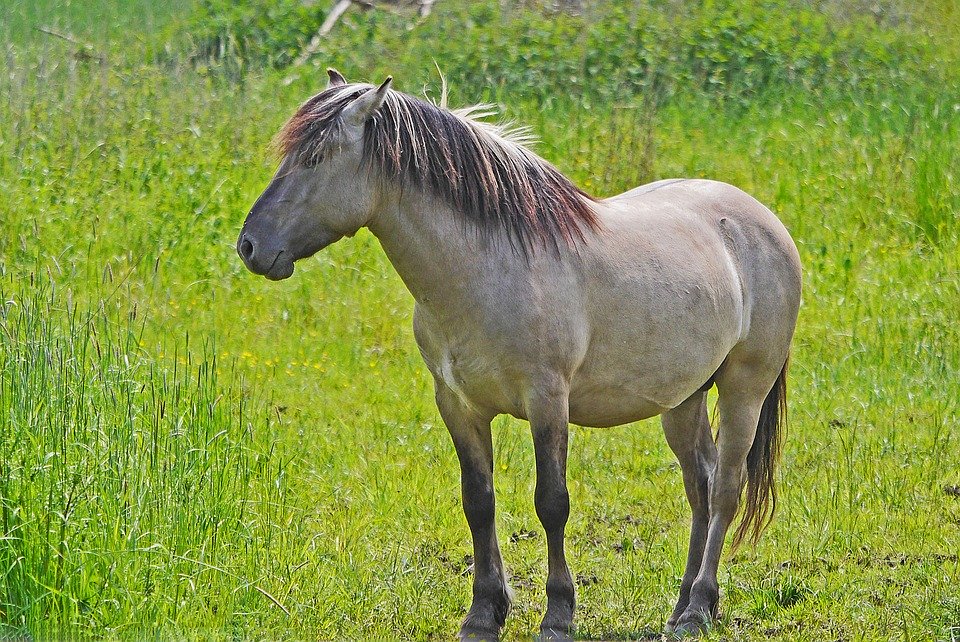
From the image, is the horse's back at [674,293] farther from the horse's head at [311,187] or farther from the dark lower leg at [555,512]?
the horse's head at [311,187]

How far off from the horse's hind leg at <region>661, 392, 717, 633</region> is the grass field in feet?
1.19

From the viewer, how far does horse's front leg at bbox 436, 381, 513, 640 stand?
5059 millimetres

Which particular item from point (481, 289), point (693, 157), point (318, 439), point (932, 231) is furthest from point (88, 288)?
point (932, 231)

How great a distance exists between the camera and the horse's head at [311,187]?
451cm

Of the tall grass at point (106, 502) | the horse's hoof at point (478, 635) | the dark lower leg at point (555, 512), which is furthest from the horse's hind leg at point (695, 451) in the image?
the tall grass at point (106, 502)

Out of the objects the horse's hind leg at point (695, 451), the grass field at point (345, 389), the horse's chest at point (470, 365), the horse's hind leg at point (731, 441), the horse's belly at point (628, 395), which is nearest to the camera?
the horse's chest at point (470, 365)

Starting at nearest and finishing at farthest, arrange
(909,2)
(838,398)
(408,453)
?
(408,453)
(838,398)
(909,2)

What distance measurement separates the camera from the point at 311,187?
4.53 meters

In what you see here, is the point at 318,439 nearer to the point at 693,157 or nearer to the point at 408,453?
the point at 408,453

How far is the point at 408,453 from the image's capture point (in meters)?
7.43

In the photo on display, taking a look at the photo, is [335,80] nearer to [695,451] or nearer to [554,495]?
[554,495]

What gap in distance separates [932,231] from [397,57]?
5.63 m

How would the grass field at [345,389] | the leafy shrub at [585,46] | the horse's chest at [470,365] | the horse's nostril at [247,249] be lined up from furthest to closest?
the leafy shrub at [585,46] < the grass field at [345,389] < the horse's chest at [470,365] < the horse's nostril at [247,249]

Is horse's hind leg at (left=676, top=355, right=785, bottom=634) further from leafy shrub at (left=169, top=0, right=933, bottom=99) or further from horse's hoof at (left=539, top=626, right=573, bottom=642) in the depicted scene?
leafy shrub at (left=169, top=0, right=933, bottom=99)
